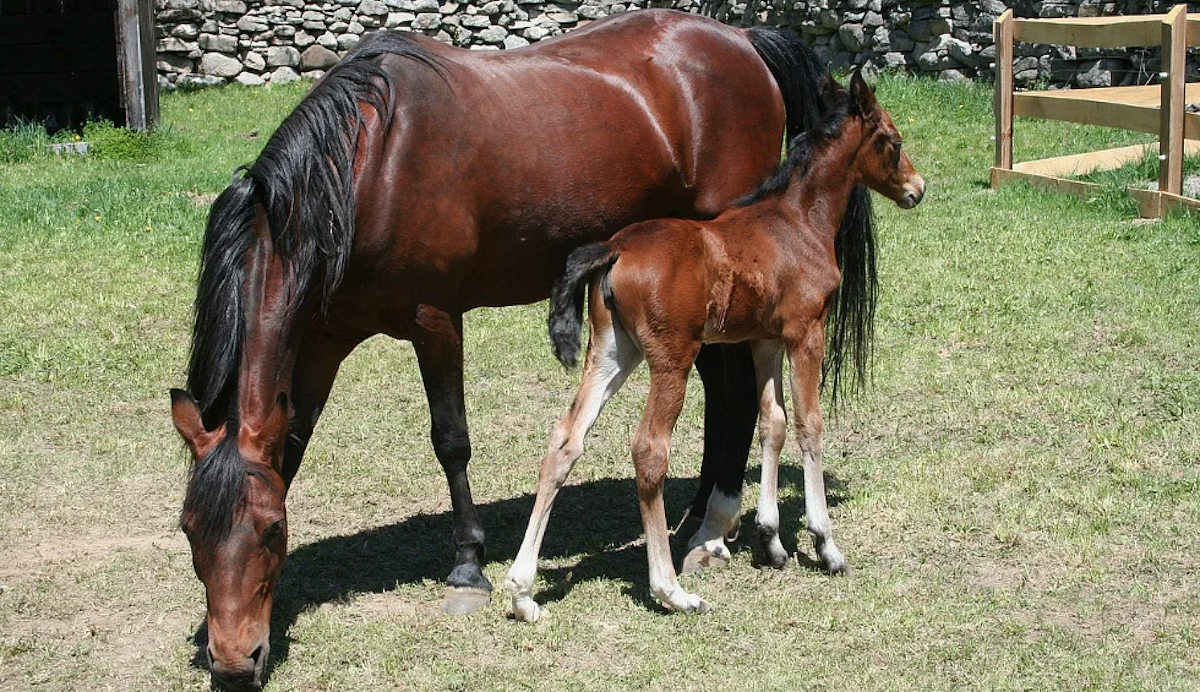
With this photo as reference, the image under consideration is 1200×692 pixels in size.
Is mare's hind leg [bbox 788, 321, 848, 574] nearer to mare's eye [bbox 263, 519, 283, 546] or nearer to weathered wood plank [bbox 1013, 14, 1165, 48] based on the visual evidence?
mare's eye [bbox 263, 519, 283, 546]

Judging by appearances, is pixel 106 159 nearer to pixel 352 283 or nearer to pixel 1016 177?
pixel 1016 177

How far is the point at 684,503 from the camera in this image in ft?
18.7

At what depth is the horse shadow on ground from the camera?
4.73 m

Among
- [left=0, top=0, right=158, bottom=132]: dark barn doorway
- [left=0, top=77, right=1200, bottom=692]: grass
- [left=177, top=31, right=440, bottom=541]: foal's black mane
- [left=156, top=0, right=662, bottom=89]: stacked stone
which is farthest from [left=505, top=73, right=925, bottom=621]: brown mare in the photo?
[left=156, top=0, right=662, bottom=89]: stacked stone

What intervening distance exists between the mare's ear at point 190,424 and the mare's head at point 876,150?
2618 millimetres

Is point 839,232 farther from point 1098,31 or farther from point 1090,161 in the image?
point 1090,161

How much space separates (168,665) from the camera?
416 cm

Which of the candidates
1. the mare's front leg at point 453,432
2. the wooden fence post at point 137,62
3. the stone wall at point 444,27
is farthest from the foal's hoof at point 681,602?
the stone wall at point 444,27

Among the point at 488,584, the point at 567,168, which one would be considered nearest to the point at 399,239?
the point at 567,168

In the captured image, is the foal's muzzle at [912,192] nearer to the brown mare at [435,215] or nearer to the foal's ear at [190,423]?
the brown mare at [435,215]

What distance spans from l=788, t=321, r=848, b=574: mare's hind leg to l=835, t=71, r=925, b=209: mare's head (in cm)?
69

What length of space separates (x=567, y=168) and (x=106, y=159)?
385 inches

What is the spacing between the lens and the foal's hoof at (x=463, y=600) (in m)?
4.54

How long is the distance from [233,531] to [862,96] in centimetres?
280
